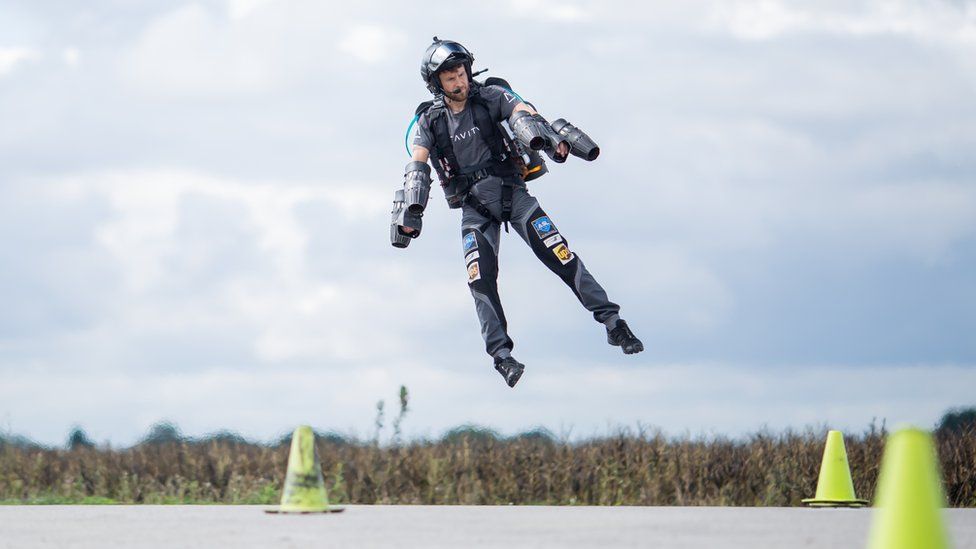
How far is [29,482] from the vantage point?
14.3 meters

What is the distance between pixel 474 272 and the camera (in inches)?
457

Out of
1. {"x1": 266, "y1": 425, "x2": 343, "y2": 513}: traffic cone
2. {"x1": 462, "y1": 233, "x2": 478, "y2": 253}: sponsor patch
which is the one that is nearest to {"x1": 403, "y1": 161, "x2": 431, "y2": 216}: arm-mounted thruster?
{"x1": 462, "y1": 233, "x2": 478, "y2": 253}: sponsor patch

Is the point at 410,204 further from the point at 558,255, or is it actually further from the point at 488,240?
the point at 558,255

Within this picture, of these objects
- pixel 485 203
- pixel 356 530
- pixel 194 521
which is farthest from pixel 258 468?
pixel 356 530

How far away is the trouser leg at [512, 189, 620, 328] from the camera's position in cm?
1134

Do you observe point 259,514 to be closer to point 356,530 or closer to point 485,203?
point 356,530

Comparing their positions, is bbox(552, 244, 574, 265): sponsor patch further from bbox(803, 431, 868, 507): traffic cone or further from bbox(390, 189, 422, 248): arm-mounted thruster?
bbox(803, 431, 868, 507): traffic cone

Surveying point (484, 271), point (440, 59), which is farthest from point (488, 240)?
point (440, 59)

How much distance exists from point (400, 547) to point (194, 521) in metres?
2.30

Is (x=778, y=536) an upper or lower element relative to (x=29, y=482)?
lower

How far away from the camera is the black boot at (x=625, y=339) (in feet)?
36.6

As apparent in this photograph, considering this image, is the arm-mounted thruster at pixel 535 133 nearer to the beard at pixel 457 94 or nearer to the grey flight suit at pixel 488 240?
the grey flight suit at pixel 488 240

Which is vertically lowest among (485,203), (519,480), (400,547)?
(400,547)

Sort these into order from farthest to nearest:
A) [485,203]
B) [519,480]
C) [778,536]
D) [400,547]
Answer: [519,480]
[485,203]
[778,536]
[400,547]
